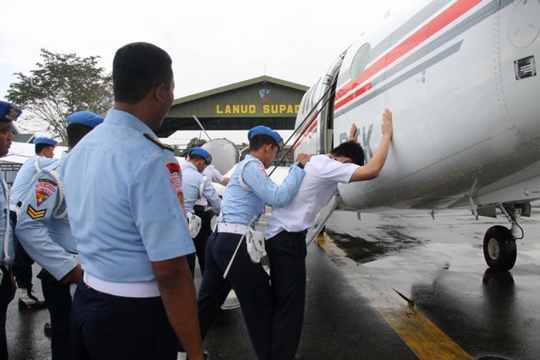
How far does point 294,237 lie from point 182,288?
1576 mm

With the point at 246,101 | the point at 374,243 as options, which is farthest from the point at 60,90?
the point at 374,243

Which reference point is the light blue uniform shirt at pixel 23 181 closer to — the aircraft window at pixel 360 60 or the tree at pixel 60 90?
the aircraft window at pixel 360 60

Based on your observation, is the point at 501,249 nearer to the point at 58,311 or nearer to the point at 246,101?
the point at 58,311

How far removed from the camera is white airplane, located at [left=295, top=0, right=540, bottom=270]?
2.37m

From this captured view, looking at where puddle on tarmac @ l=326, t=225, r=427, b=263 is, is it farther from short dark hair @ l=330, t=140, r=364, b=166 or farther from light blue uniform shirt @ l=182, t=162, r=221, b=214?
short dark hair @ l=330, t=140, r=364, b=166

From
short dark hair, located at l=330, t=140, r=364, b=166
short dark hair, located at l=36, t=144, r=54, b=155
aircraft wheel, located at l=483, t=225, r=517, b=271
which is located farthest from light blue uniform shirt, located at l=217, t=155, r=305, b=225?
aircraft wheel, located at l=483, t=225, r=517, b=271

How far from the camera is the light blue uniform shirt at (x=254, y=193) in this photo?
2.79 m

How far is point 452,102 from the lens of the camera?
274 cm

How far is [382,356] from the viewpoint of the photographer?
316 cm

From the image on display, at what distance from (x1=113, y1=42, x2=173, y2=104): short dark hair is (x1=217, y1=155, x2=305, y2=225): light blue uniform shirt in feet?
4.82

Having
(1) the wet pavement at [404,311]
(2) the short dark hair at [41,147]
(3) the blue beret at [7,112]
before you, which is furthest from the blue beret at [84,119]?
(2) the short dark hair at [41,147]

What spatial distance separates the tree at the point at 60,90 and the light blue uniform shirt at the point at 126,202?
2674 centimetres

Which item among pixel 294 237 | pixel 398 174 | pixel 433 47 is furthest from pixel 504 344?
pixel 433 47

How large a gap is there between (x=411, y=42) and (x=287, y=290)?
6.85ft
